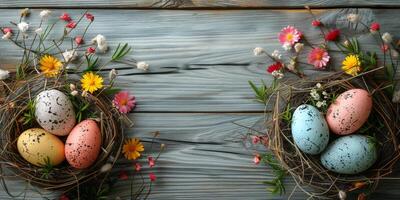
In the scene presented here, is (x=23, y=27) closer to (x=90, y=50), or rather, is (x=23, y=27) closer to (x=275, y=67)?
(x=90, y=50)

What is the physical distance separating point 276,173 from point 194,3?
507 mm

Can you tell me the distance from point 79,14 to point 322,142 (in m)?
0.74

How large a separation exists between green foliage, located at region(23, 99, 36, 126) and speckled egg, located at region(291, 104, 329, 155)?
0.65 metres

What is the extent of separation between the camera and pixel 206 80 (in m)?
1.47

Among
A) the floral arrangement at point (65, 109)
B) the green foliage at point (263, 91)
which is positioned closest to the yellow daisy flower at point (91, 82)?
the floral arrangement at point (65, 109)

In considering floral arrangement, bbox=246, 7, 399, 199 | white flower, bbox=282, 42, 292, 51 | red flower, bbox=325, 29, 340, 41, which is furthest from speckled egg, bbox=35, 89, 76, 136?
red flower, bbox=325, 29, 340, 41

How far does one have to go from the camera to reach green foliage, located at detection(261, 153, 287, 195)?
142cm

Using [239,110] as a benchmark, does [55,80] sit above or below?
above

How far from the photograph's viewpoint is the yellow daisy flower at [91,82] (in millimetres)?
1416

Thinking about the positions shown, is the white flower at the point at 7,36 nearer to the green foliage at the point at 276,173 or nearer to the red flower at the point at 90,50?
the red flower at the point at 90,50

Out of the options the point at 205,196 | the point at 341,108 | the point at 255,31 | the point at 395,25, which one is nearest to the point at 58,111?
the point at 205,196

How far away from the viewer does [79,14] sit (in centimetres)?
150

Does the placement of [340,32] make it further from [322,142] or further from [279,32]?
[322,142]

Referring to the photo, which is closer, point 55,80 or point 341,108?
point 341,108
